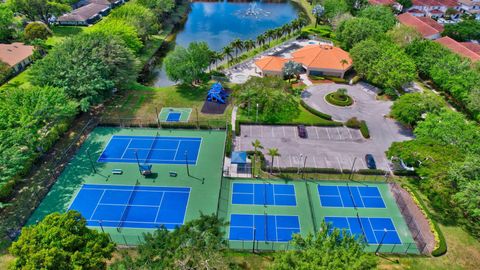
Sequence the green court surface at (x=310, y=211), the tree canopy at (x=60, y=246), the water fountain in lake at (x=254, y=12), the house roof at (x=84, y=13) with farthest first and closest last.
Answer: the water fountain in lake at (x=254, y=12), the house roof at (x=84, y=13), the green court surface at (x=310, y=211), the tree canopy at (x=60, y=246)

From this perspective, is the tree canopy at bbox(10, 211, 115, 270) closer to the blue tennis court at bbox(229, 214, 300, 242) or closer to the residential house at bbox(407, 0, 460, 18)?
the blue tennis court at bbox(229, 214, 300, 242)

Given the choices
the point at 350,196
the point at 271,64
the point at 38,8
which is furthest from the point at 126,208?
the point at 38,8

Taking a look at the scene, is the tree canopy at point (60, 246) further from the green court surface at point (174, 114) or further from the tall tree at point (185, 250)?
the green court surface at point (174, 114)

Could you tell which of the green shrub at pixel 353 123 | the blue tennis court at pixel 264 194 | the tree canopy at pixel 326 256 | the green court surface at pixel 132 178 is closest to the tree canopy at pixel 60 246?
the green court surface at pixel 132 178

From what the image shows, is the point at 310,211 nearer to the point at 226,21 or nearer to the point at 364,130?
the point at 364,130

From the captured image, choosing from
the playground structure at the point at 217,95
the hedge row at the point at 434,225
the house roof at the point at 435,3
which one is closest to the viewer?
the hedge row at the point at 434,225

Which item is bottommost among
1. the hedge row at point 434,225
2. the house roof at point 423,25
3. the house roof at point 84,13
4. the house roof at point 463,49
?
the hedge row at point 434,225
